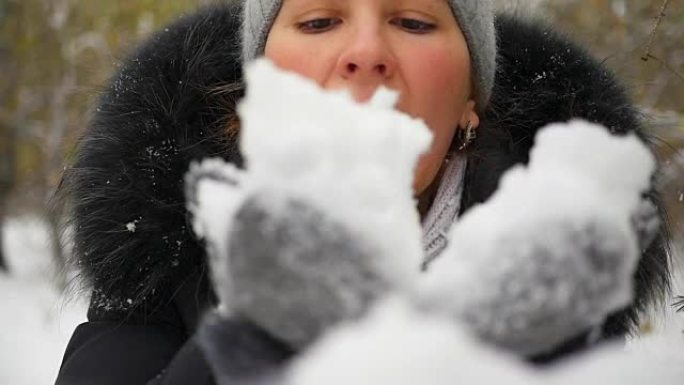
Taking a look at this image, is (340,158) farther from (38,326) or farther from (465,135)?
(38,326)

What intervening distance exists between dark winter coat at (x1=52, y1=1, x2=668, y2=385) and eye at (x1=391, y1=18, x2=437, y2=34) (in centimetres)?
30

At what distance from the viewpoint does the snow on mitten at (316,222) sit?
2.40 ft

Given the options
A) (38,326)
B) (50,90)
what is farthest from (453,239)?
(50,90)

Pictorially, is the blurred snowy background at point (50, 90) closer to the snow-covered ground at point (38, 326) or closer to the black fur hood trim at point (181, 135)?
the snow-covered ground at point (38, 326)

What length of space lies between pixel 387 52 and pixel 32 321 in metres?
6.00

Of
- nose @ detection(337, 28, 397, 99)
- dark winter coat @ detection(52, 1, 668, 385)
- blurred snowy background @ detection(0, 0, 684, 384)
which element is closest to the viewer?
nose @ detection(337, 28, 397, 99)

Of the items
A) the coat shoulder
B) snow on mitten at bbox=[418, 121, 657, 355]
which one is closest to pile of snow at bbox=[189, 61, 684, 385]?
snow on mitten at bbox=[418, 121, 657, 355]

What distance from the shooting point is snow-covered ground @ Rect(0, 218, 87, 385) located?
4660 mm

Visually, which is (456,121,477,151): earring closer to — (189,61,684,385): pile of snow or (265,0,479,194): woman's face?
(265,0,479,194): woman's face

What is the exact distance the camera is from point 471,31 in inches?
53.6

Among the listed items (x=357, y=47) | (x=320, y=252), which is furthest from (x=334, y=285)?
(x=357, y=47)

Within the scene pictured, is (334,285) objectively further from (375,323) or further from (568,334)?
(568,334)

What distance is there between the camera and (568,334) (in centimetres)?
78

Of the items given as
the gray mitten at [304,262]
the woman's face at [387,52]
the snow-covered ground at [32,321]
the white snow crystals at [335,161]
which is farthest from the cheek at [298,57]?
the snow-covered ground at [32,321]
